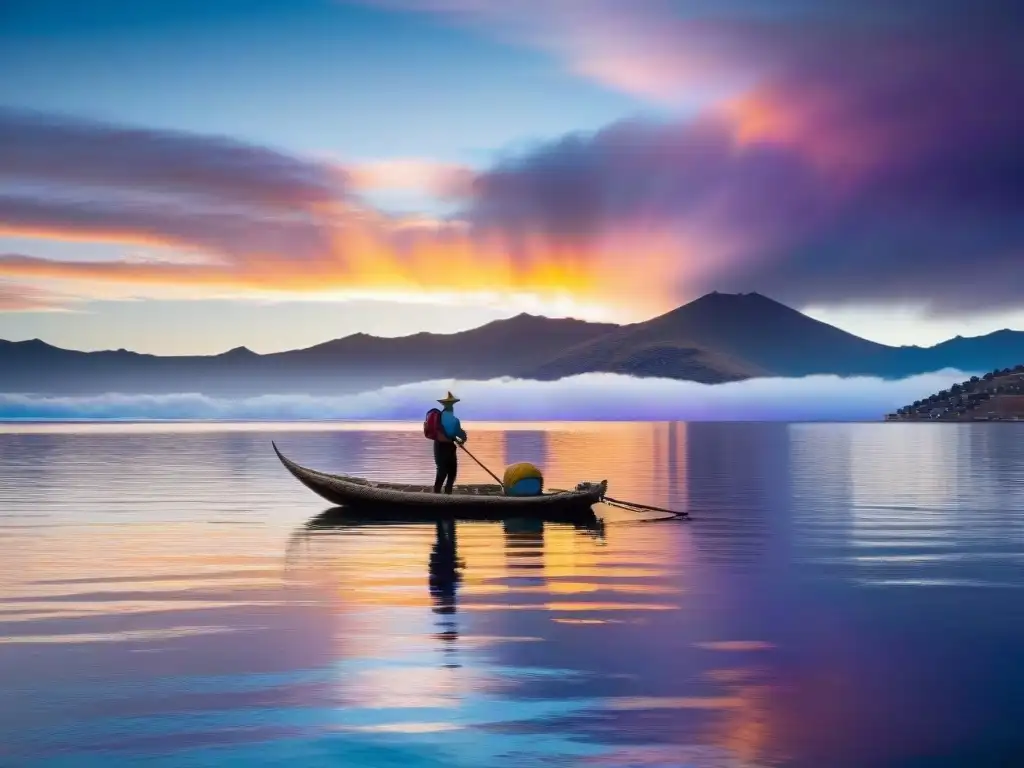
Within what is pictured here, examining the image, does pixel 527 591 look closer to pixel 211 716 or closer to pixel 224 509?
pixel 211 716

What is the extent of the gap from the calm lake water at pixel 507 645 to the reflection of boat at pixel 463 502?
3.26 ft

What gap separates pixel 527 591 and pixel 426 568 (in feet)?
14.0

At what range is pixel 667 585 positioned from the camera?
25.3 meters

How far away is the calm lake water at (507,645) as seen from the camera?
13016 millimetres

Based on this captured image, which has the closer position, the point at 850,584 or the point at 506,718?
the point at 506,718

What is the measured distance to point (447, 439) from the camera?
40.7 meters

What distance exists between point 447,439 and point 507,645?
2283 centimetres

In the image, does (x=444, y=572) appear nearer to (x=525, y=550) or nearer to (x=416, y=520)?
(x=525, y=550)

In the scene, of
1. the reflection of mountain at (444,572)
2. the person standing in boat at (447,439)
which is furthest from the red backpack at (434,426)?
the reflection of mountain at (444,572)

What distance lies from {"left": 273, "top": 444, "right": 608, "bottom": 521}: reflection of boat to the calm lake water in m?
0.99

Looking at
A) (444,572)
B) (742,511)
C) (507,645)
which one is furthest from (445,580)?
(742,511)

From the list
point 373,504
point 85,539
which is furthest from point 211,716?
point 373,504

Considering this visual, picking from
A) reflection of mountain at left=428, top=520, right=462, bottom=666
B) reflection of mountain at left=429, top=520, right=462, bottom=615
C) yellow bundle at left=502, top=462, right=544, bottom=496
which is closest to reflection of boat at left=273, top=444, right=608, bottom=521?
yellow bundle at left=502, top=462, right=544, bottom=496

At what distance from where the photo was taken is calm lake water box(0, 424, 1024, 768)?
1302 centimetres
